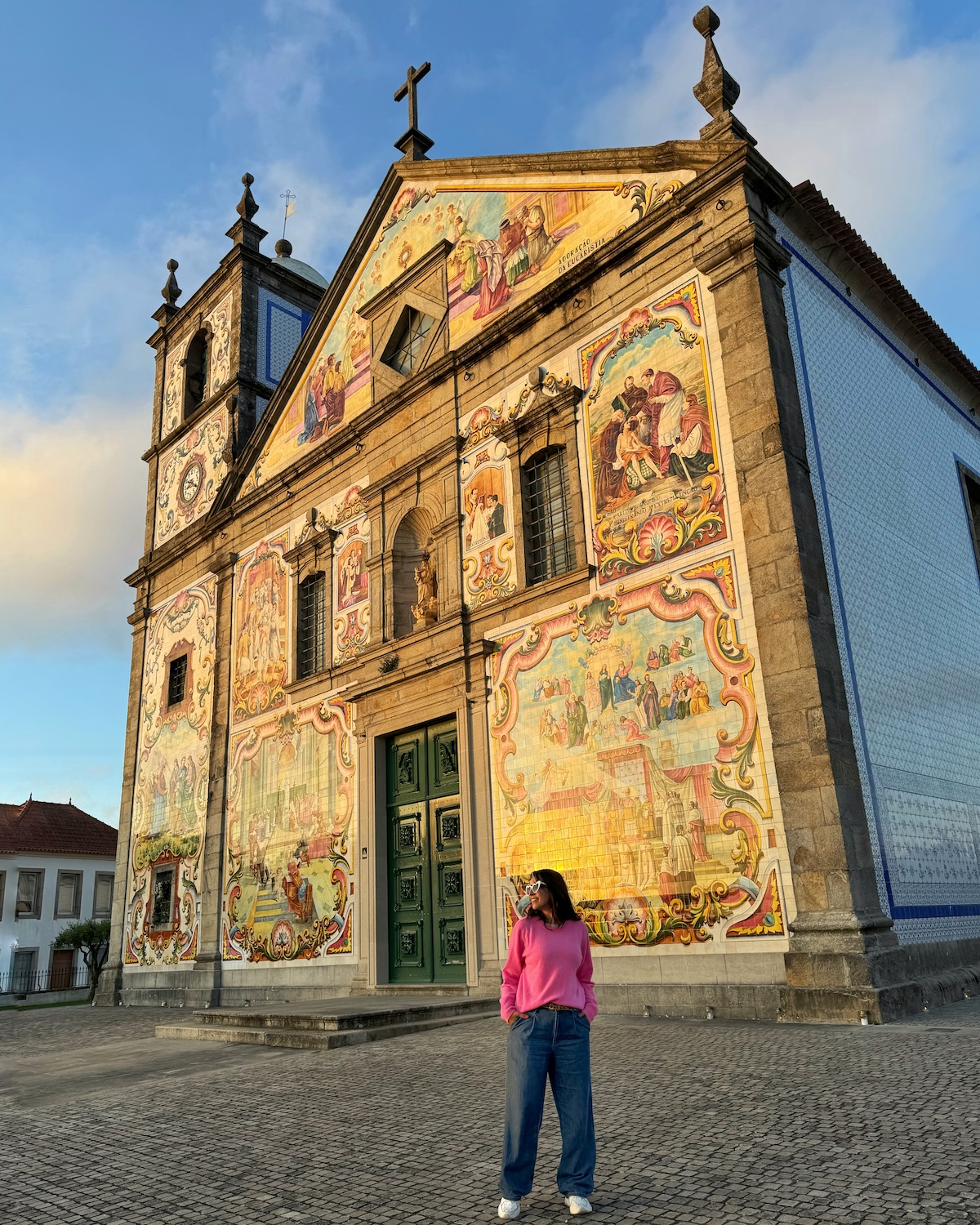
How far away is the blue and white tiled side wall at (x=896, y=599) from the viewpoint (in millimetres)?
9203

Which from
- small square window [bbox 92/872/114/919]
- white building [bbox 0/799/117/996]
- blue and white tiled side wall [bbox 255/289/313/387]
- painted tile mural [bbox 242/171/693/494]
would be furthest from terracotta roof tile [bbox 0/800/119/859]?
painted tile mural [bbox 242/171/693/494]

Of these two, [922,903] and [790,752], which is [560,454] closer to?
A: [790,752]

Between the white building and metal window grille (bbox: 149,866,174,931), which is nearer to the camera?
metal window grille (bbox: 149,866,174,931)

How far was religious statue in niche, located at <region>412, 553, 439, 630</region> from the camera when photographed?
41.2 feet

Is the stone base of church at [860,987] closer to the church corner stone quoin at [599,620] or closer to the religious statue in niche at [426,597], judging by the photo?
the church corner stone quoin at [599,620]

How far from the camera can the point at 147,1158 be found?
14.9 ft

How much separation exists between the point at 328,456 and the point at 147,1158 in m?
12.1

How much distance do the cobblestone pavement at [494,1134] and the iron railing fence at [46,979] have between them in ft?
111

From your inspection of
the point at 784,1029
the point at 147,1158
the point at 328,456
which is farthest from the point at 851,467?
the point at 147,1158

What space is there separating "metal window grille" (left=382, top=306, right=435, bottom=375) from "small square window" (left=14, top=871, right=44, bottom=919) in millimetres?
33189

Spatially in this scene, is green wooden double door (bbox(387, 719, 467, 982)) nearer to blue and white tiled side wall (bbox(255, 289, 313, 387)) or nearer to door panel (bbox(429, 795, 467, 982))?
door panel (bbox(429, 795, 467, 982))

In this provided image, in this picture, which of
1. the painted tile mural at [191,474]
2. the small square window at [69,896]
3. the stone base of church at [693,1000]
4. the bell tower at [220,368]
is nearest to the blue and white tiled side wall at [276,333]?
the bell tower at [220,368]

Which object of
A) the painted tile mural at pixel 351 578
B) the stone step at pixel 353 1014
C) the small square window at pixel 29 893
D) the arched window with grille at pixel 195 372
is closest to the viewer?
the stone step at pixel 353 1014

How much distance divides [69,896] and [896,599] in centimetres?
3903
